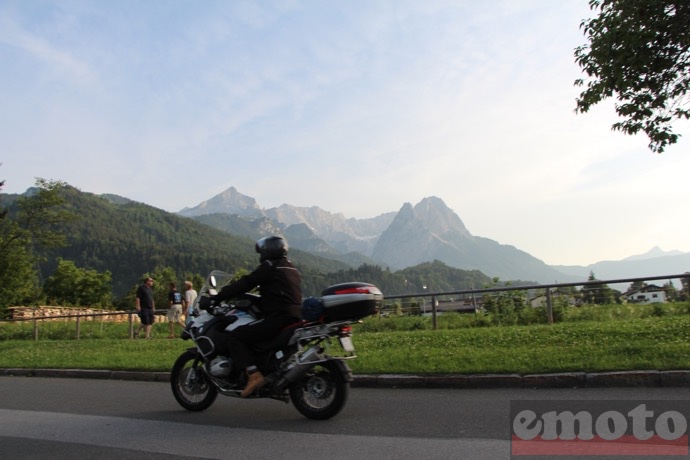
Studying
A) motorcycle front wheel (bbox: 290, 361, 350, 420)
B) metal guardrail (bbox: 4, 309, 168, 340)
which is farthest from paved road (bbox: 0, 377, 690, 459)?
metal guardrail (bbox: 4, 309, 168, 340)

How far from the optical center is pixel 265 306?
625 cm

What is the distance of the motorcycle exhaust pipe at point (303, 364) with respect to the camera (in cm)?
588

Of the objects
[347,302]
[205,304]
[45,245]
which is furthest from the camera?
[45,245]

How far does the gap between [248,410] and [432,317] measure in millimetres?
8467

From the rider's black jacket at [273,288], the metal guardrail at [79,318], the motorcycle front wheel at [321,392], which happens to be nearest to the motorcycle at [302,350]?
the motorcycle front wheel at [321,392]

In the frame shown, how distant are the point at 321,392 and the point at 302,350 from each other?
0.47 metres

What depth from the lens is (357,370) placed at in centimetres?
899

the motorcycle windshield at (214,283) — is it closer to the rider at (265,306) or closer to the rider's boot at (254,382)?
the rider at (265,306)

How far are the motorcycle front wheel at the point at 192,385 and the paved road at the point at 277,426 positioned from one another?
4.9 inches

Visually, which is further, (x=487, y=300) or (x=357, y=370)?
(x=487, y=300)

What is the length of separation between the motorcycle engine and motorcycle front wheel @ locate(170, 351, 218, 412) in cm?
38

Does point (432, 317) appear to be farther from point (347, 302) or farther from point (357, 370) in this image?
point (347, 302)

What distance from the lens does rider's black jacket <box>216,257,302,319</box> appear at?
243 inches

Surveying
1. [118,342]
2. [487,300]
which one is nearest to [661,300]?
[487,300]
